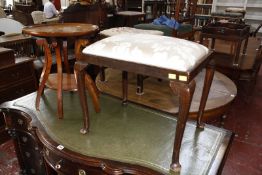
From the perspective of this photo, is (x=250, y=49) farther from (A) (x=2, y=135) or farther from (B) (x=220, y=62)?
(A) (x=2, y=135)

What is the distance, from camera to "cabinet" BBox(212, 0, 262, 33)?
487cm

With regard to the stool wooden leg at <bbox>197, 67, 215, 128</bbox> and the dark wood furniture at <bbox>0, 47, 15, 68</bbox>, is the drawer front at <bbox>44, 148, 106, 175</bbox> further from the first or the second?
the dark wood furniture at <bbox>0, 47, 15, 68</bbox>

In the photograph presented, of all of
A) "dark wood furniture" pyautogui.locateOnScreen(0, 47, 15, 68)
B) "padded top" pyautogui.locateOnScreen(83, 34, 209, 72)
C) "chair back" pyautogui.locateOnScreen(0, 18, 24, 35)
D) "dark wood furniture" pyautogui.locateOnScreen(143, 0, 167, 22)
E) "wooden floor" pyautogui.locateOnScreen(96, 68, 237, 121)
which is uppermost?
"dark wood furniture" pyautogui.locateOnScreen(143, 0, 167, 22)

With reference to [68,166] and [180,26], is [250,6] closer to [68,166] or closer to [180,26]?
[180,26]

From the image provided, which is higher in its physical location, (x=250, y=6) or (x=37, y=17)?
(x=250, y=6)

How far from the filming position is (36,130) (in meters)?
1.11

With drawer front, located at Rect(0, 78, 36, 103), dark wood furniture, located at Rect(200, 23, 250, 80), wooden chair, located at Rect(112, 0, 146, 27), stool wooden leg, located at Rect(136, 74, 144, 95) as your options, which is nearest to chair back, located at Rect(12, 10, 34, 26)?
wooden chair, located at Rect(112, 0, 146, 27)

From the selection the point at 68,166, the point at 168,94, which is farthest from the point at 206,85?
the point at 168,94

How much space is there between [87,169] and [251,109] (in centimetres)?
205

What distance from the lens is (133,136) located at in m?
1.09

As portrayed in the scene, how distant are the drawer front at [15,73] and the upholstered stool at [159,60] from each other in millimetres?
1069

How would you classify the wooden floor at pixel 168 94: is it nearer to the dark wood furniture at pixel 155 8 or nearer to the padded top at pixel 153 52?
the padded top at pixel 153 52

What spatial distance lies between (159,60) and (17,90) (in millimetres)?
1536

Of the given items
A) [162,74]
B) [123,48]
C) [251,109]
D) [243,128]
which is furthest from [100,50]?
[251,109]
